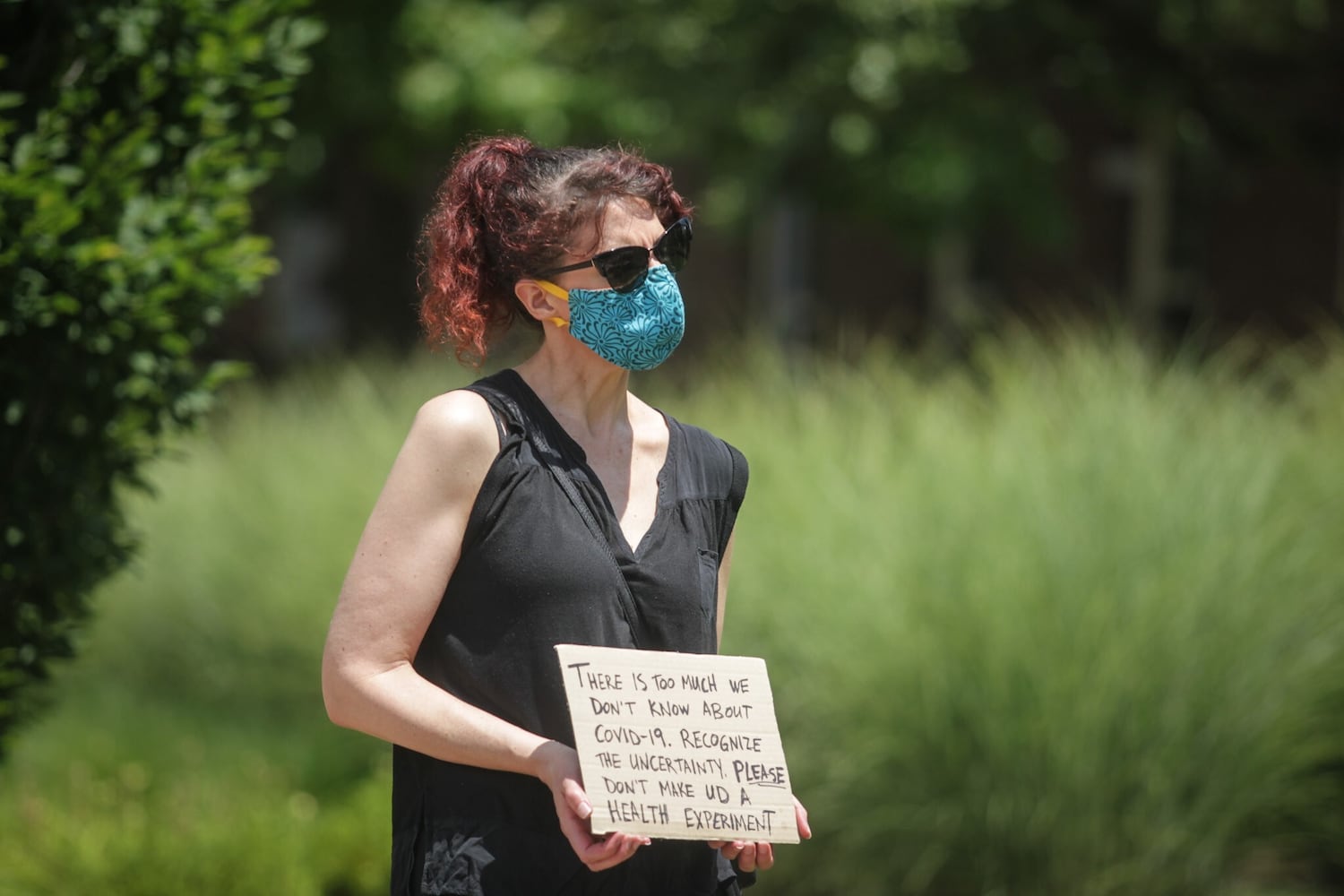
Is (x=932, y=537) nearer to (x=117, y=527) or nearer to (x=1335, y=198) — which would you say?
(x=117, y=527)

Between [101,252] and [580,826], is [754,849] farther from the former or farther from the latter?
[101,252]

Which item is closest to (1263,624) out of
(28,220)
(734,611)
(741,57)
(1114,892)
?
(1114,892)

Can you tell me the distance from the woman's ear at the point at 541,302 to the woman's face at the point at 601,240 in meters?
0.03

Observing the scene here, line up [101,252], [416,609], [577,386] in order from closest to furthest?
[416,609], [577,386], [101,252]

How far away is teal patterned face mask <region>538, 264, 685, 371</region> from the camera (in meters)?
2.29

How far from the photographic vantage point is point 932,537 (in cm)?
587

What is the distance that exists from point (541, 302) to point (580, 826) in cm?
78

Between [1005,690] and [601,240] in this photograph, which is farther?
[1005,690]

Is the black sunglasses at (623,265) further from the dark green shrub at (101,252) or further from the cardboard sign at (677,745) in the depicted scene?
the dark green shrub at (101,252)

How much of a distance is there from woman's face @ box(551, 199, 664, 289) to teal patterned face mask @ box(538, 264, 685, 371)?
13 millimetres

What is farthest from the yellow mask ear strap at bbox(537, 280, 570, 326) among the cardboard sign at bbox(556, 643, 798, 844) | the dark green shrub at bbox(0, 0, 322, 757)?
the dark green shrub at bbox(0, 0, 322, 757)

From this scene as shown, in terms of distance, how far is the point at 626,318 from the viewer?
2301mm

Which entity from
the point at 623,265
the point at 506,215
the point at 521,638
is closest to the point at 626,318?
the point at 623,265

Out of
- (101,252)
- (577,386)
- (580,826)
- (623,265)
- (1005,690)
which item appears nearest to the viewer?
(580,826)
